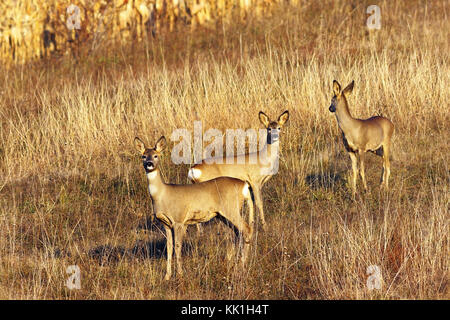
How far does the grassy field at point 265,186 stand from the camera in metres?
5.92

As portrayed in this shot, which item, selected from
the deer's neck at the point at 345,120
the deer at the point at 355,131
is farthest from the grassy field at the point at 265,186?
the deer's neck at the point at 345,120

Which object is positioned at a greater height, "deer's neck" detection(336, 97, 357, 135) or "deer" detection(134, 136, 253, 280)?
"deer's neck" detection(336, 97, 357, 135)

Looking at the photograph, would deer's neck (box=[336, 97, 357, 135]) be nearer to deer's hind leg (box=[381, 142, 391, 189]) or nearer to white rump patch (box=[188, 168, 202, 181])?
deer's hind leg (box=[381, 142, 391, 189])

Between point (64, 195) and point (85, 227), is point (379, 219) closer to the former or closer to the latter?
point (85, 227)

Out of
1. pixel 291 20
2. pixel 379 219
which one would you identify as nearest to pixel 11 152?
pixel 379 219

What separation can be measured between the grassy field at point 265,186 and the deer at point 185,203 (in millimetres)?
241

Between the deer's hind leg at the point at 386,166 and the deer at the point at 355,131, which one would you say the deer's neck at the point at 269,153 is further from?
the deer's hind leg at the point at 386,166

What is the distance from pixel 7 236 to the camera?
7441 millimetres

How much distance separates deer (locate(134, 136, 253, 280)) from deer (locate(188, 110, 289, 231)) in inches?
44.3

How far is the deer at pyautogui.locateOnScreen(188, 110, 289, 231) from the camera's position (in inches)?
301

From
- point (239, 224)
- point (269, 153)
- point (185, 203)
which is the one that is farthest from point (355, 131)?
point (185, 203)

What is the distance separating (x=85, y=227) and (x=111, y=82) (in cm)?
654

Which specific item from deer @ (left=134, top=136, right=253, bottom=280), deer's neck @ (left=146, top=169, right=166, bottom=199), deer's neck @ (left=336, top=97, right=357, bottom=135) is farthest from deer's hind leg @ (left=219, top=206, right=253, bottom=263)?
deer's neck @ (left=336, top=97, right=357, bottom=135)

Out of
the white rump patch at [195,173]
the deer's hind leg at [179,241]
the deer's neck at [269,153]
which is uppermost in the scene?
the deer's neck at [269,153]
